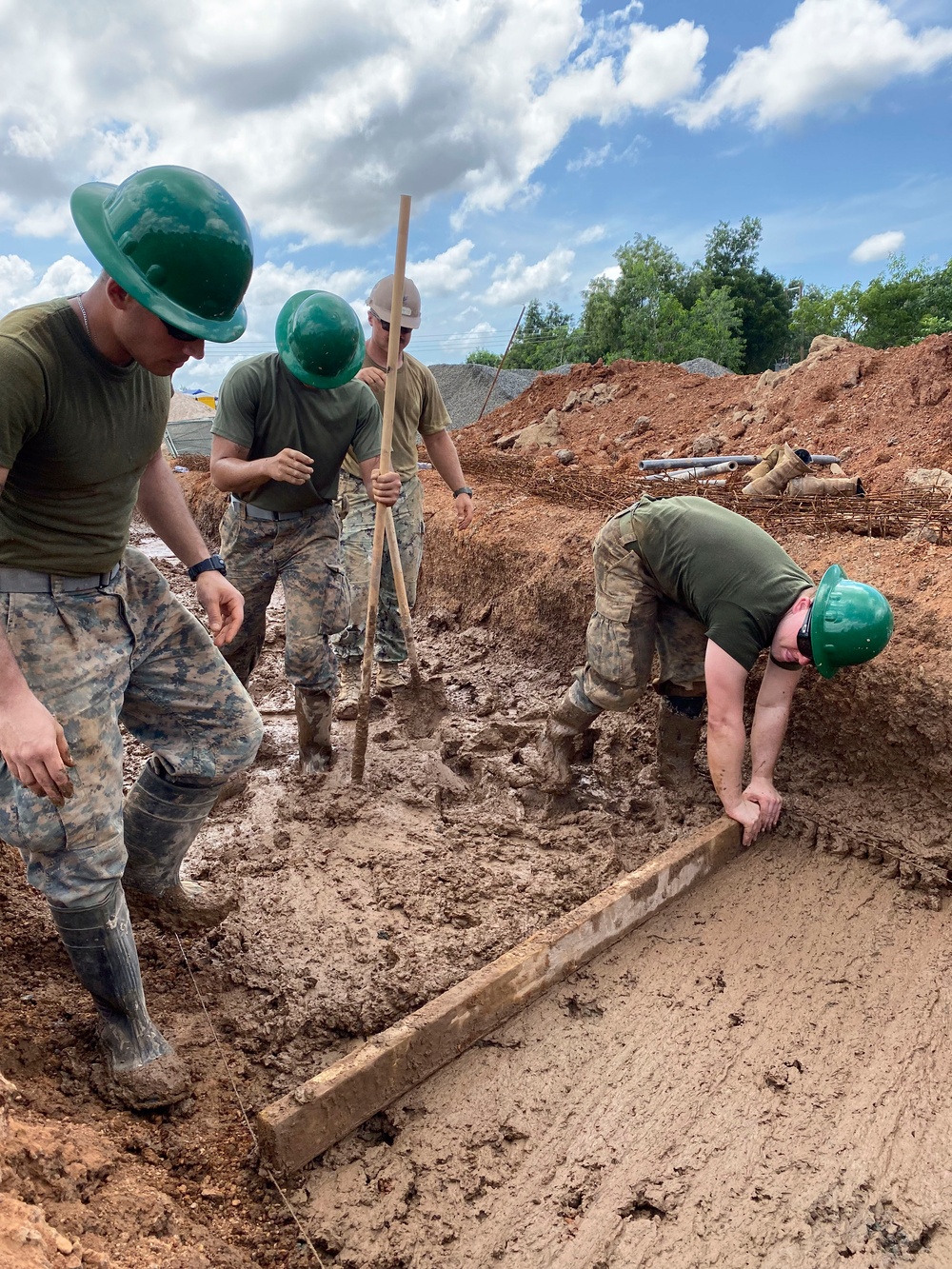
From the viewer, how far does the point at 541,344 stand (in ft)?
123

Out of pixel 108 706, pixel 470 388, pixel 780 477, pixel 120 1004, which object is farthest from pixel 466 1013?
pixel 470 388

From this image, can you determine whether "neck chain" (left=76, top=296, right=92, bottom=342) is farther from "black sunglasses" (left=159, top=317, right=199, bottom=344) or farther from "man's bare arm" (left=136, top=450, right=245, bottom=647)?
"man's bare arm" (left=136, top=450, right=245, bottom=647)

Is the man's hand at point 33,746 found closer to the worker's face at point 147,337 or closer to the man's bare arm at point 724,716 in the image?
the worker's face at point 147,337

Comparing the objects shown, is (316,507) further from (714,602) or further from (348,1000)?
(348,1000)

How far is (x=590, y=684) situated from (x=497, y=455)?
301 inches

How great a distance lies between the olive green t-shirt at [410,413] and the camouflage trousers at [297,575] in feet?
3.52

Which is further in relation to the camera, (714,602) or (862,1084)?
(714,602)

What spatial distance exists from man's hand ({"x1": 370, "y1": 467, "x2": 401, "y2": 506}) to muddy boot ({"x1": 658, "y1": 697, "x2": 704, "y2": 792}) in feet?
5.27

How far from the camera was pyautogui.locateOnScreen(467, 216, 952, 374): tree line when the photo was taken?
28922 millimetres

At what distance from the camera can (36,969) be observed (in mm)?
2520

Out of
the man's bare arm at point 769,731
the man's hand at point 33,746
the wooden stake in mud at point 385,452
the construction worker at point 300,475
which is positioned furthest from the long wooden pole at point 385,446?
the man's hand at point 33,746

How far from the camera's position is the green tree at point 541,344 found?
3519cm

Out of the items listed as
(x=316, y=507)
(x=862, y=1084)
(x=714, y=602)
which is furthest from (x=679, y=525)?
(x=862, y=1084)

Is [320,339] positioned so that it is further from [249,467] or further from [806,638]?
[806,638]
